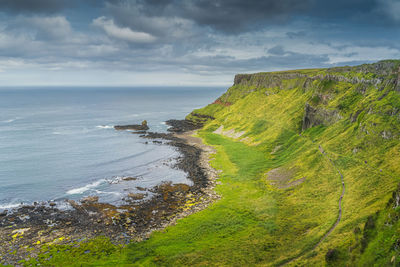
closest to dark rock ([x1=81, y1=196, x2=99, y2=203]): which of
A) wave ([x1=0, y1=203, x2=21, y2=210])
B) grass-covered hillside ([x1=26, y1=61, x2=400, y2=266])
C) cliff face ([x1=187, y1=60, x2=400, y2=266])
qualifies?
wave ([x1=0, y1=203, x2=21, y2=210])

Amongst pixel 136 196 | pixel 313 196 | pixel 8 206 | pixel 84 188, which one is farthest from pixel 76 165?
pixel 313 196

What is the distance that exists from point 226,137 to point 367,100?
80026mm

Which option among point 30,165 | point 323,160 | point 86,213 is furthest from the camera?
point 30,165

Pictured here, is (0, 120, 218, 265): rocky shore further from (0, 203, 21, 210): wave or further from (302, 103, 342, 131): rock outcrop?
(302, 103, 342, 131): rock outcrop

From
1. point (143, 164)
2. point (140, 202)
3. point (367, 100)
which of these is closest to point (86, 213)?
point (140, 202)

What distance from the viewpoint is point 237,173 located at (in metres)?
90.5

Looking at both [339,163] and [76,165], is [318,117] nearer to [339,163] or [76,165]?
[339,163]

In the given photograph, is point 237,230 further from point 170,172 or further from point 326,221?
point 170,172

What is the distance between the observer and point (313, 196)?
60281mm

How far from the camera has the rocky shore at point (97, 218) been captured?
167 ft

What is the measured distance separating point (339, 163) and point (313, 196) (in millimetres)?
15111

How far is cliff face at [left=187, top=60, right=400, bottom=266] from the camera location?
1364 inches

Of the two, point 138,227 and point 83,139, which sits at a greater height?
point 83,139

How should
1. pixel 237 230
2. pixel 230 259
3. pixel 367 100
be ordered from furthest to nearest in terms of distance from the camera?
pixel 367 100
pixel 237 230
pixel 230 259
